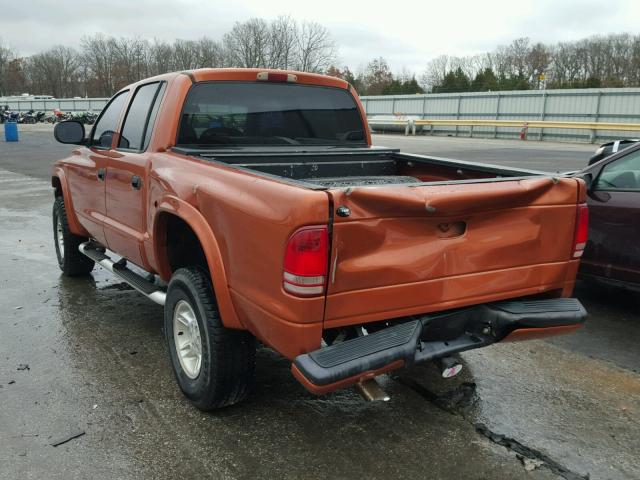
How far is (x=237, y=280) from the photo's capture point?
111 inches

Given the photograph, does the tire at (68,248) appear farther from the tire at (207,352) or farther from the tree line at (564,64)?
the tree line at (564,64)

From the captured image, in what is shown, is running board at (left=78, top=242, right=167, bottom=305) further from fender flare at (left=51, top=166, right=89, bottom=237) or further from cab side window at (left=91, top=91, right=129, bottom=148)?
cab side window at (left=91, top=91, right=129, bottom=148)

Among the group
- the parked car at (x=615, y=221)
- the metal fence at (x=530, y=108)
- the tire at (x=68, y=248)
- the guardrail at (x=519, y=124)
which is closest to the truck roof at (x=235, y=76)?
the tire at (x=68, y=248)

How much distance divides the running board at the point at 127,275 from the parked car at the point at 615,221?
3599 millimetres

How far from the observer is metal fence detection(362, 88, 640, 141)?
30.1 metres

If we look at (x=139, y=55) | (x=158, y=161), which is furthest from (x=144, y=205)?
(x=139, y=55)

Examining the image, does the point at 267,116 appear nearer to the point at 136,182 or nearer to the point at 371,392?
the point at 136,182

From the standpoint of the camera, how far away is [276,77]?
441 cm

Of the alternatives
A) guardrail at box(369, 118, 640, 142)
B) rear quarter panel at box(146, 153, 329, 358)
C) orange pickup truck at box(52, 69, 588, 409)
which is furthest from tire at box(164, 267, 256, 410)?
guardrail at box(369, 118, 640, 142)

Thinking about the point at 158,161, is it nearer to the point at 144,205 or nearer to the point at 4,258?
the point at 144,205

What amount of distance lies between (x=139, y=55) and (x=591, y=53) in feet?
188

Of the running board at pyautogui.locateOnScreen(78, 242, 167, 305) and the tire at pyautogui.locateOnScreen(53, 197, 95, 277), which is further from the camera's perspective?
the tire at pyautogui.locateOnScreen(53, 197, 95, 277)

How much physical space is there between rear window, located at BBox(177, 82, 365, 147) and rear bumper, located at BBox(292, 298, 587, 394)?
2161 mm

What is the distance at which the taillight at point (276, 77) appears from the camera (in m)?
4.35
